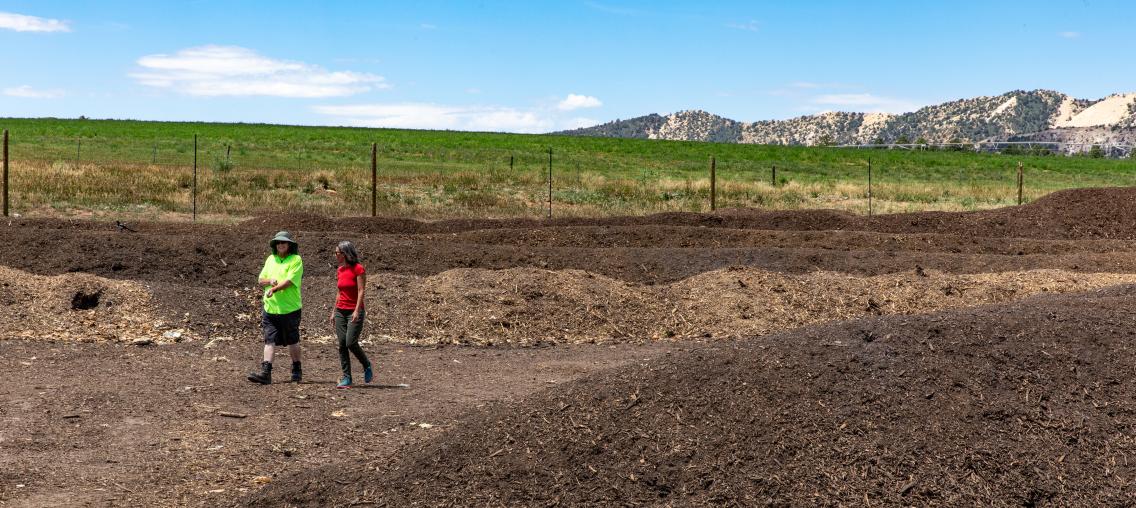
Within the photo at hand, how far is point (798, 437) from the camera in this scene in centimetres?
635

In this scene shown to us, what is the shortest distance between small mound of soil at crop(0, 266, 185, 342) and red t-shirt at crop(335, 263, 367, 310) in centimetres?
331

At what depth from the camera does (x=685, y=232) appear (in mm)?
20547

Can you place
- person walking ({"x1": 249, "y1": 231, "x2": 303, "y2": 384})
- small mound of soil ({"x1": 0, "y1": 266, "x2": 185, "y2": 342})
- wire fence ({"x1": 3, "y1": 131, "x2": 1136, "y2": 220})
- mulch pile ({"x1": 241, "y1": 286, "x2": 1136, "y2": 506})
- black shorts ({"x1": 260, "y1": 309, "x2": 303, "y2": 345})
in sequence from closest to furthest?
mulch pile ({"x1": 241, "y1": 286, "x2": 1136, "y2": 506}) → person walking ({"x1": 249, "y1": 231, "x2": 303, "y2": 384}) → black shorts ({"x1": 260, "y1": 309, "x2": 303, "y2": 345}) → small mound of soil ({"x1": 0, "y1": 266, "x2": 185, "y2": 342}) → wire fence ({"x1": 3, "y1": 131, "x2": 1136, "y2": 220})

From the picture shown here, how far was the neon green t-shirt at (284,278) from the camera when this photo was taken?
32.3ft

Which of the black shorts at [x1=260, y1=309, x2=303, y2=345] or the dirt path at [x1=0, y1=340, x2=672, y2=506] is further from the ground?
the black shorts at [x1=260, y1=309, x2=303, y2=345]

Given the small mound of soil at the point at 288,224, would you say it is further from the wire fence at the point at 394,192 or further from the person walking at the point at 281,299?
the person walking at the point at 281,299

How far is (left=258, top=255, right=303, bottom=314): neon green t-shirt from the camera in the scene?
32.3 feet

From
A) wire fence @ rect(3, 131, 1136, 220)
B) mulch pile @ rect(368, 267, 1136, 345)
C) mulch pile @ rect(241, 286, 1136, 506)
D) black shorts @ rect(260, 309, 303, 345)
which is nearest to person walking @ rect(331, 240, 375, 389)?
black shorts @ rect(260, 309, 303, 345)

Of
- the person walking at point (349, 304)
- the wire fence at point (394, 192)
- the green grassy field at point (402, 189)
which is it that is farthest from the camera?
the green grassy field at point (402, 189)

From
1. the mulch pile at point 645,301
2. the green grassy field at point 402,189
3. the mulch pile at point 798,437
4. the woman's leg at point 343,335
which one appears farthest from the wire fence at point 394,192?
the mulch pile at point 798,437

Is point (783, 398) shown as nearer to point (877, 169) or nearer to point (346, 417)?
point (346, 417)

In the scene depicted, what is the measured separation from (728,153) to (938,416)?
241 ft

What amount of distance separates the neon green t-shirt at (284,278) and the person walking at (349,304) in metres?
0.41

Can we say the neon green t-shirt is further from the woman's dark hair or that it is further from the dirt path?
the dirt path
